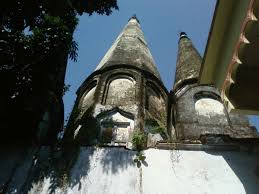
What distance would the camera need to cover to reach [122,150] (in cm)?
904

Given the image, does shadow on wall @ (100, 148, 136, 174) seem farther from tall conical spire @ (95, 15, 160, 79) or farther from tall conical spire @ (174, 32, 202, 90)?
tall conical spire @ (174, 32, 202, 90)

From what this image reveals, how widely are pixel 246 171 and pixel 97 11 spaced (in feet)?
24.7

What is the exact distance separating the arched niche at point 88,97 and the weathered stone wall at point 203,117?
335 centimetres

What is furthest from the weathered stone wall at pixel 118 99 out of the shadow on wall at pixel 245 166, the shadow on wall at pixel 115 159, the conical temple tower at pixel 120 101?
the shadow on wall at pixel 245 166

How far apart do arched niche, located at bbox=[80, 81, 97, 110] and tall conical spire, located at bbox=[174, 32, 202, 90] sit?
3762 millimetres

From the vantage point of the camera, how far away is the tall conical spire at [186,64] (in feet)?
53.1

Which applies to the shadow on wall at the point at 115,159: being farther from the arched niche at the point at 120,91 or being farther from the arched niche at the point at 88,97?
the arched niche at the point at 88,97

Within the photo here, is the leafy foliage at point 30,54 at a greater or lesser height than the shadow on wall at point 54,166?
greater

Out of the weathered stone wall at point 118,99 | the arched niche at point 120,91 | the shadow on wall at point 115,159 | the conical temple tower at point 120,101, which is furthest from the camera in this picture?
the arched niche at point 120,91

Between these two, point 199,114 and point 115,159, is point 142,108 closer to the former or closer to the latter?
point 199,114

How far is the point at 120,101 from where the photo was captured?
12.9 meters

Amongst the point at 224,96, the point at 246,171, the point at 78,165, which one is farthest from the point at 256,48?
the point at 78,165

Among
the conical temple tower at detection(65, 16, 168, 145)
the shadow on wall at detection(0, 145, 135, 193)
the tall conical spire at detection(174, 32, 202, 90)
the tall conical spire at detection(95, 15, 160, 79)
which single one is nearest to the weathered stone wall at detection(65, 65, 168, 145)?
the conical temple tower at detection(65, 16, 168, 145)

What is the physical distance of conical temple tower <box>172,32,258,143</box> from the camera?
1301cm
